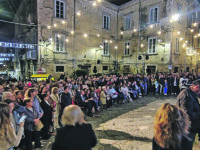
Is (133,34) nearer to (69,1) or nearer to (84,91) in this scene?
(69,1)

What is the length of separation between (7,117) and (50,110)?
2.32m

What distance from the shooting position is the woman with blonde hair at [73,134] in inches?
68.2

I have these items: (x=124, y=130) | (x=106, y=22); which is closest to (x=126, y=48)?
(x=106, y=22)

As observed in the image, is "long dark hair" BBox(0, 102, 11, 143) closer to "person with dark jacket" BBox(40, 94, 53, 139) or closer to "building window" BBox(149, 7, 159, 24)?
"person with dark jacket" BBox(40, 94, 53, 139)

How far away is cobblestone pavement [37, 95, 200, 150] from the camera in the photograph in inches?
151

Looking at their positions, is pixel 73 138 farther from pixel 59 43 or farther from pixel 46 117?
pixel 59 43

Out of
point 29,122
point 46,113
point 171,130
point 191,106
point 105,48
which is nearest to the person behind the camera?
point 171,130

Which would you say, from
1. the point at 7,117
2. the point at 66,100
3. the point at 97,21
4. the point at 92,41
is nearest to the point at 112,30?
the point at 97,21

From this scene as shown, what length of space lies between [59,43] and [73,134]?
13824 millimetres

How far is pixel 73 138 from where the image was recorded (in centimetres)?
175

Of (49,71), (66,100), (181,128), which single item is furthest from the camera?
(49,71)

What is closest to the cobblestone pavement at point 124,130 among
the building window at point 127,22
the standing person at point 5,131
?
the standing person at point 5,131

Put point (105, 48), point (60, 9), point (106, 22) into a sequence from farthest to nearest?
point (105, 48) < point (106, 22) < point (60, 9)

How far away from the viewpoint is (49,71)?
13.6 m
